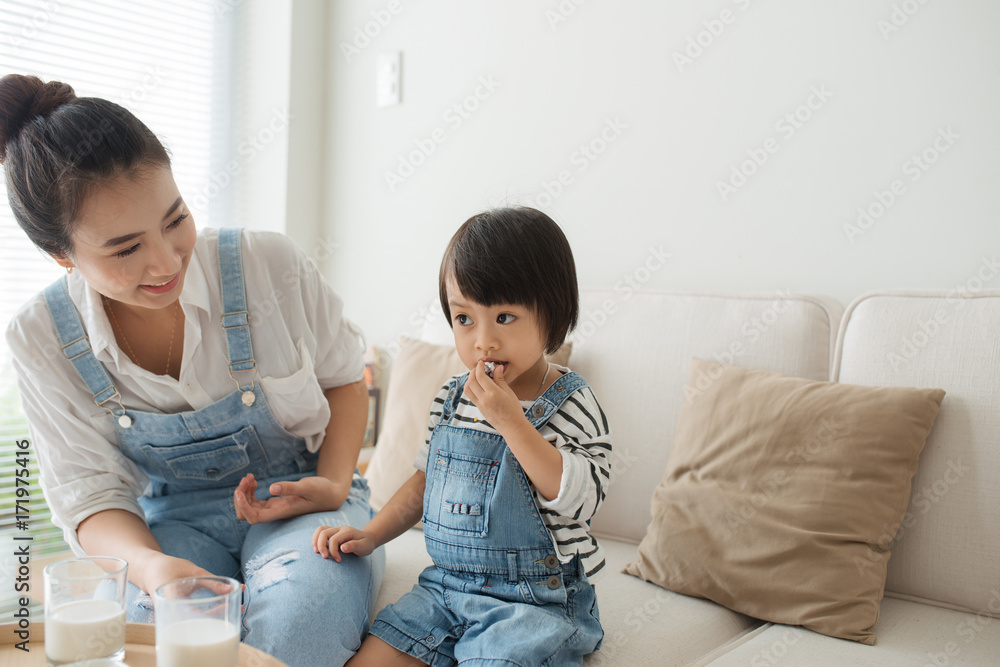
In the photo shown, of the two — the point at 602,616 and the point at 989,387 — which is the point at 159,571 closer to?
the point at 602,616

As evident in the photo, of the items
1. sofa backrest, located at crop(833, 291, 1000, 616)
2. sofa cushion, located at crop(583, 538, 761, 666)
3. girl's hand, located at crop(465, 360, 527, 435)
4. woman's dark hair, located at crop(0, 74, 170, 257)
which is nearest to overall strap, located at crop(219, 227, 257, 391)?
woman's dark hair, located at crop(0, 74, 170, 257)

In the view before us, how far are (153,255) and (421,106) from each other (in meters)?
1.47

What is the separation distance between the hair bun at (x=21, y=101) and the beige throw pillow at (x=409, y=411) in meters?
0.88

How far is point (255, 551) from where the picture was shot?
118 centimetres

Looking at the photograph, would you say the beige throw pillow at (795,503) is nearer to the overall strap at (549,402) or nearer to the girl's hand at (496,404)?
the overall strap at (549,402)

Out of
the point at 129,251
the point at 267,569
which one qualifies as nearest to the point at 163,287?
the point at 129,251

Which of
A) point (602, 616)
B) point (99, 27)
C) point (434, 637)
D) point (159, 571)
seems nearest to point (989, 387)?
point (602, 616)

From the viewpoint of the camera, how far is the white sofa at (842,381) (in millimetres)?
1160

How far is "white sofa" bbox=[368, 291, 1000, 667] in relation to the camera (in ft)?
3.81

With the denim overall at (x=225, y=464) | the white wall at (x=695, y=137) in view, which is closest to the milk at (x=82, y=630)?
the denim overall at (x=225, y=464)

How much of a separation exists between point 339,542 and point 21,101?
771 mm

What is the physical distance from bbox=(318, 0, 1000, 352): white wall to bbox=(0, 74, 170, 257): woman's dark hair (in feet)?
2.32

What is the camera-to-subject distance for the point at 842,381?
142cm

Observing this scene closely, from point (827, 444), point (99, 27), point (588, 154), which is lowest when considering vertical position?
point (827, 444)
